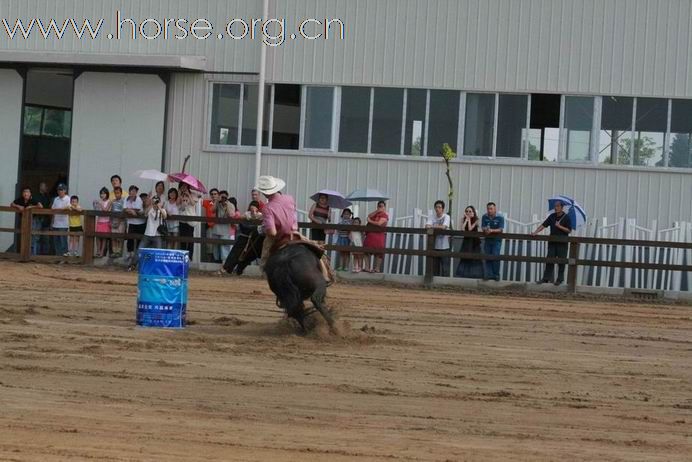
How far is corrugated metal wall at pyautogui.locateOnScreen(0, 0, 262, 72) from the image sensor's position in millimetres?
29391

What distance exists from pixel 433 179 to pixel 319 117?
2925mm

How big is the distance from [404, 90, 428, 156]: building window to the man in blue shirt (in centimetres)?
308

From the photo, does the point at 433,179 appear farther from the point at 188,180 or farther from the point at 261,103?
the point at 188,180

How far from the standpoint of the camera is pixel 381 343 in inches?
595

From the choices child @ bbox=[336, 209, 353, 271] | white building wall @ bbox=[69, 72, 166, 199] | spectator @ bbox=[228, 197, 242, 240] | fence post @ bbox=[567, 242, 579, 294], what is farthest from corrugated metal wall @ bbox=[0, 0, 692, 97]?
fence post @ bbox=[567, 242, 579, 294]

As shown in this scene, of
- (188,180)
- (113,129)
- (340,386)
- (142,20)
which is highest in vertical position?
(142,20)

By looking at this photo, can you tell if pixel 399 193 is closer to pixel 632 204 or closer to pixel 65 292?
pixel 632 204

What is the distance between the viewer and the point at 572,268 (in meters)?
25.0

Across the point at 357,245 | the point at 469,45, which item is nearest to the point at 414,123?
the point at 469,45

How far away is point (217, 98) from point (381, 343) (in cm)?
1557

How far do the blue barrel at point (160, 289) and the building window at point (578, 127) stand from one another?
14.1m

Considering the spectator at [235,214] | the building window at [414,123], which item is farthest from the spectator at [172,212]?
the building window at [414,123]

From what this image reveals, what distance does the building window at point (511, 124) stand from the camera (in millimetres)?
28203

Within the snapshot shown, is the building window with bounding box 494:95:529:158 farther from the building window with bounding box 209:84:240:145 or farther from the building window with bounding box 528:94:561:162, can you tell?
the building window with bounding box 209:84:240:145
